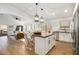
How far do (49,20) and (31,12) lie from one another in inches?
16.7

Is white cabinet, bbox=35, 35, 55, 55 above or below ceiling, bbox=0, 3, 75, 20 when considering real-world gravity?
below

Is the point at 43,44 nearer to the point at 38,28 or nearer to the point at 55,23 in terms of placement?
the point at 38,28

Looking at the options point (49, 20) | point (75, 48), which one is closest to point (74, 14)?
point (49, 20)

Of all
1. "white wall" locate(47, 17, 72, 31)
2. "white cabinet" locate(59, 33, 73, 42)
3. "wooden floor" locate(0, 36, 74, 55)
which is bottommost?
"wooden floor" locate(0, 36, 74, 55)

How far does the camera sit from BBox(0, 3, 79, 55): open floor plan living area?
217 cm

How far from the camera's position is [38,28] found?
2.15 metres

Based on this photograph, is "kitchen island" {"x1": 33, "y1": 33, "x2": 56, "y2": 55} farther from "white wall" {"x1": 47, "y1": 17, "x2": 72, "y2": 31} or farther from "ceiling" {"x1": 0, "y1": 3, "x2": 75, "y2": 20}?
"ceiling" {"x1": 0, "y1": 3, "x2": 75, "y2": 20}

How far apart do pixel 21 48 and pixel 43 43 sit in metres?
0.49

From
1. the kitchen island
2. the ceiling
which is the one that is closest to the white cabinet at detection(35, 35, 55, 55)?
the kitchen island

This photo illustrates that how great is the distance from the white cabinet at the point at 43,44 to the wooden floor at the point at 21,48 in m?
0.09

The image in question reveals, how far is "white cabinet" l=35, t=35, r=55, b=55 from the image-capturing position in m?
2.22

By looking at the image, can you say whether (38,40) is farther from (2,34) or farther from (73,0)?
(73,0)

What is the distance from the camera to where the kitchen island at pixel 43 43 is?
7.29 ft

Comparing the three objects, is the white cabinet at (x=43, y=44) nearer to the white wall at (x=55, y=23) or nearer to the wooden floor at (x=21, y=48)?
the wooden floor at (x=21, y=48)
